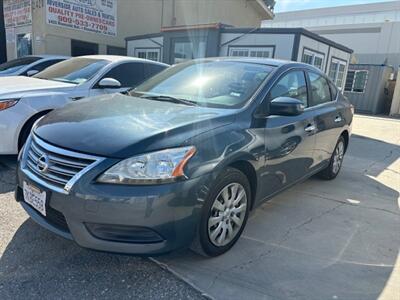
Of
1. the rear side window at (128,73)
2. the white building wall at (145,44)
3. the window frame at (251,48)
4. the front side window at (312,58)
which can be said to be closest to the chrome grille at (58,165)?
the rear side window at (128,73)

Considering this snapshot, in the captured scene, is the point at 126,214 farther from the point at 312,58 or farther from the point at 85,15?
the point at 85,15

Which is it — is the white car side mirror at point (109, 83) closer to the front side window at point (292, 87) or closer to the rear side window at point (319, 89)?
the front side window at point (292, 87)

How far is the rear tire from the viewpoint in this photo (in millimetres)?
5008

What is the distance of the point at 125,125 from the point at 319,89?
287cm

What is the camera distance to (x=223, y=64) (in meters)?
3.75

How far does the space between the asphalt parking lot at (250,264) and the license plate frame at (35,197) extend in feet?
1.40

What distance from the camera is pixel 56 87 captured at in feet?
16.0

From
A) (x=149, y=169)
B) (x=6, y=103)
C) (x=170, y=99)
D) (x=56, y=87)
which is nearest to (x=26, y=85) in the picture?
(x=56, y=87)

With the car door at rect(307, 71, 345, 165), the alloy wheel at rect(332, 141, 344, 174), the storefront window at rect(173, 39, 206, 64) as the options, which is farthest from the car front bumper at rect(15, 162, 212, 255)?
the storefront window at rect(173, 39, 206, 64)

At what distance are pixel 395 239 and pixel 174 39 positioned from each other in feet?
36.8

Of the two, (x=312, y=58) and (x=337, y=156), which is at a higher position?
(x=312, y=58)

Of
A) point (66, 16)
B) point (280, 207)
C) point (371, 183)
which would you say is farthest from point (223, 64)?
point (66, 16)

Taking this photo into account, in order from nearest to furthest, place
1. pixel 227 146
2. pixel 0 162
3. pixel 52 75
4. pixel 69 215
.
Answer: pixel 69 215, pixel 227 146, pixel 0 162, pixel 52 75

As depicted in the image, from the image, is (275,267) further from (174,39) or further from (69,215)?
(174,39)
